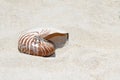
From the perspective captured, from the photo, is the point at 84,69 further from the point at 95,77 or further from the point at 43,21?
the point at 43,21

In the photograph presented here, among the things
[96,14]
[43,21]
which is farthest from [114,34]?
[43,21]

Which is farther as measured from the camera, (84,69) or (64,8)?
(64,8)

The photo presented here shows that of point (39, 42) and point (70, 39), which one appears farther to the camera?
point (70, 39)

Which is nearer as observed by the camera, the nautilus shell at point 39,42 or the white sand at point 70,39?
the white sand at point 70,39

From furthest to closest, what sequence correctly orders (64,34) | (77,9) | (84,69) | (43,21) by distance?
(77,9) → (43,21) → (64,34) → (84,69)
